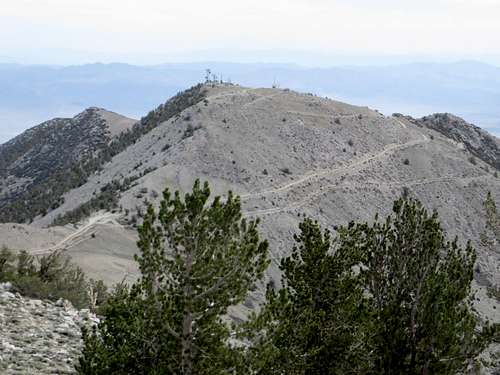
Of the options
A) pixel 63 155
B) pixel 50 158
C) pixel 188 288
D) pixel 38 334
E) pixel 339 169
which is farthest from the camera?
pixel 50 158

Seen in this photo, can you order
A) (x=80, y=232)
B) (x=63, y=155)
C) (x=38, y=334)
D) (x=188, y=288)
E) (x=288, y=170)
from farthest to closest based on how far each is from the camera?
(x=63, y=155) < (x=288, y=170) < (x=80, y=232) < (x=38, y=334) < (x=188, y=288)

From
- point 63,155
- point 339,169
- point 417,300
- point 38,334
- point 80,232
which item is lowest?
point 63,155

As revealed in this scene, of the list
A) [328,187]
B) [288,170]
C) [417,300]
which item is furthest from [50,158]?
[417,300]

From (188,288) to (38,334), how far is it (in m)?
5.91

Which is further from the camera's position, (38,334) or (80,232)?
(80,232)

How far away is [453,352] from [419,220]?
2.76m

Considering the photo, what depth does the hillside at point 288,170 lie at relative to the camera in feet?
151

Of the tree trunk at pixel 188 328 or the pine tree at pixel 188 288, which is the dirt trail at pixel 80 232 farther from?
the tree trunk at pixel 188 328

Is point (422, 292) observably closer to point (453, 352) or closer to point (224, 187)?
point (453, 352)

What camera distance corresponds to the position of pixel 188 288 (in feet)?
29.1

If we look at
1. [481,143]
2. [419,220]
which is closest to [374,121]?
[481,143]

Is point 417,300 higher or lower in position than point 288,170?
higher

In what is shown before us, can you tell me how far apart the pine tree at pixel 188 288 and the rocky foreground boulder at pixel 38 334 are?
282 cm

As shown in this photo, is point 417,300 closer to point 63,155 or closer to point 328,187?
point 328,187
